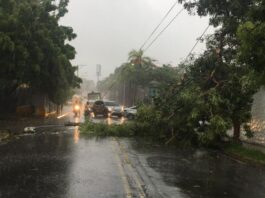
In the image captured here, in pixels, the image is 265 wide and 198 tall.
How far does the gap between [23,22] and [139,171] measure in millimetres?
26485

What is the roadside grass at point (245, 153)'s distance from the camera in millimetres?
17906

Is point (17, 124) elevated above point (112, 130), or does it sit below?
below

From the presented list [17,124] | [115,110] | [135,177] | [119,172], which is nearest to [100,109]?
[115,110]

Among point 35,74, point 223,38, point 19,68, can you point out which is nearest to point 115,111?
point 35,74

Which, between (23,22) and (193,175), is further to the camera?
(23,22)

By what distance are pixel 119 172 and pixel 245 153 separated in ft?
25.3

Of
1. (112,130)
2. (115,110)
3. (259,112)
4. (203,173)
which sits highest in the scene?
(259,112)

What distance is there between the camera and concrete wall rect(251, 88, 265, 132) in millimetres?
22406

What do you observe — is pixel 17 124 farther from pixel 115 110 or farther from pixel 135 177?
pixel 135 177

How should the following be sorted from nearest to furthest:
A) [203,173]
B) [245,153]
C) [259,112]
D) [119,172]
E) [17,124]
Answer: [119,172] → [203,173] → [245,153] → [259,112] → [17,124]

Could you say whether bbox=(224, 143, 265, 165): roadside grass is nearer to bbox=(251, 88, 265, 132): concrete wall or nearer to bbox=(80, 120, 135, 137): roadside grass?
bbox=(251, 88, 265, 132): concrete wall

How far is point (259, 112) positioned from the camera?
75.1 ft

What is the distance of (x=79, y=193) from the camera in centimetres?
1039

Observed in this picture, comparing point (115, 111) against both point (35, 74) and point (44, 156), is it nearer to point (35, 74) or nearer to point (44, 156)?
point (35, 74)
